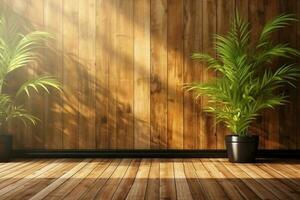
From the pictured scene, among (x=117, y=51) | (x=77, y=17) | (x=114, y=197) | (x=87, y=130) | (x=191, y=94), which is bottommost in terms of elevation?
(x=114, y=197)

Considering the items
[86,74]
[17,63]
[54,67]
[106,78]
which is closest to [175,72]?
[106,78]

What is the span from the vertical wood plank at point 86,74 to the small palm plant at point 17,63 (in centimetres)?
29

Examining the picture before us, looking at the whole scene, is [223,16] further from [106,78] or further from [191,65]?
[106,78]

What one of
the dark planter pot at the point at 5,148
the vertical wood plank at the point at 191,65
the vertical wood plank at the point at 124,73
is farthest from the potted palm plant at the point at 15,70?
the vertical wood plank at the point at 191,65

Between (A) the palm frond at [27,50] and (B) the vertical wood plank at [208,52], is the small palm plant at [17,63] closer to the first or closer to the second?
(A) the palm frond at [27,50]

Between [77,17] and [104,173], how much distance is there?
5.89 ft

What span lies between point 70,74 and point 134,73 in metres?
0.66

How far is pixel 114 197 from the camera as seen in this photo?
2.87 meters

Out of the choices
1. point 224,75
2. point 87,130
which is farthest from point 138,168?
point 224,75

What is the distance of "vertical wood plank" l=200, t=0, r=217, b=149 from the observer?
4.76 metres

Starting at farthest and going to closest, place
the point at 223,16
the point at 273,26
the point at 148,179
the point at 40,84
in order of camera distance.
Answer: the point at 223,16
the point at 40,84
the point at 273,26
the point at 148,179

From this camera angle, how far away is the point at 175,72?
4.77m

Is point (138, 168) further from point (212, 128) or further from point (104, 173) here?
point (212, 128)

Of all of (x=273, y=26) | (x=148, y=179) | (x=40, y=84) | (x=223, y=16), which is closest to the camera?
(x=148, y=179)
